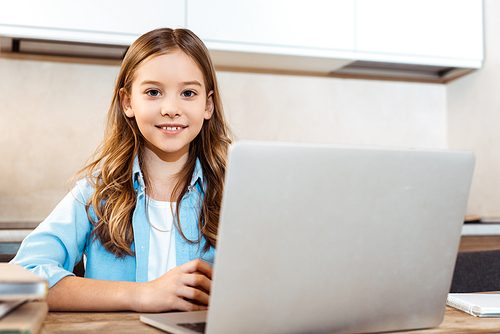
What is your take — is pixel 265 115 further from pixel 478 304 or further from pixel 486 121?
pixel 478 304

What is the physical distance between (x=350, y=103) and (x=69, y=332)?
202 cm

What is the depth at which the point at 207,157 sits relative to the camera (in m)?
1.14

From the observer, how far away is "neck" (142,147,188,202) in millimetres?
1085

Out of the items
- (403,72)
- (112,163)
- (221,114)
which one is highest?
(403,72)

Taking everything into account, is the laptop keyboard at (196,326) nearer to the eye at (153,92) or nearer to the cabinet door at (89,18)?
the eye at (153,92)

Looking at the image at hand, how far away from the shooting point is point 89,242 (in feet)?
3.21

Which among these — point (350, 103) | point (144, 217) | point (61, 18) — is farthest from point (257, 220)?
point (350, 103)

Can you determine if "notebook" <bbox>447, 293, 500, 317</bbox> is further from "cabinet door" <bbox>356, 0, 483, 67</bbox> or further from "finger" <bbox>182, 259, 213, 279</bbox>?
"cabinet door" <bbox>356, 0, 483, 67</bbox>

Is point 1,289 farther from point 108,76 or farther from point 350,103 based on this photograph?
point 350,103

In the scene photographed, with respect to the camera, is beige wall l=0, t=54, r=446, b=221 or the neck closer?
the neck

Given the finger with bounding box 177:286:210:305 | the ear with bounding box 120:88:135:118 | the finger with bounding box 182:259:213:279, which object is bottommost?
the finger with bounding box 177:286:210:305

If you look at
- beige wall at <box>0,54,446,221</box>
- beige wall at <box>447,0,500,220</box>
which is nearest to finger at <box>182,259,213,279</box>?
beige wall at <box>0,54,446,221</box>

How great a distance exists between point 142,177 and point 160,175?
6 centimetres

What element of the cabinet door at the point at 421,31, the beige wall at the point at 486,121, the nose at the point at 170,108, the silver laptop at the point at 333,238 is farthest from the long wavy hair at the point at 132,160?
the beige wall at the point at 486,121
